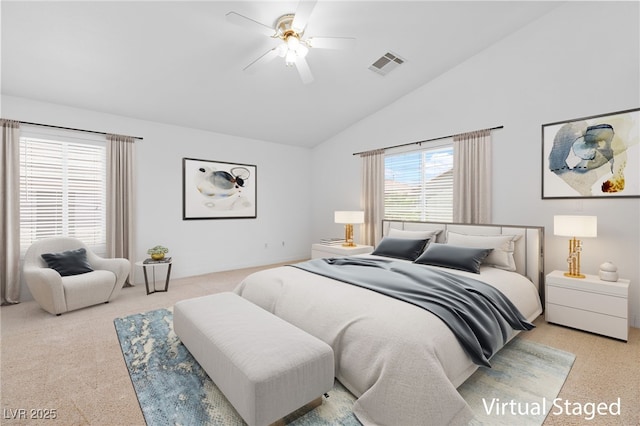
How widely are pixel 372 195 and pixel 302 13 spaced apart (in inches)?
133

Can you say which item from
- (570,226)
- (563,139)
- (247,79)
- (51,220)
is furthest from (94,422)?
(563,139)

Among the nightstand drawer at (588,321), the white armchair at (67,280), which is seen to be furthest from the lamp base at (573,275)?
the white armchair at (67,280)

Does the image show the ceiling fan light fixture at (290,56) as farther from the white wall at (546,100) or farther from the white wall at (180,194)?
the white wall at (180,194)

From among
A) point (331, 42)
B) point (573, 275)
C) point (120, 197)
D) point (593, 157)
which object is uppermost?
point (331, 42)

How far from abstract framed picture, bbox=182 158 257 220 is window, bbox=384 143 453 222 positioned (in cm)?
262

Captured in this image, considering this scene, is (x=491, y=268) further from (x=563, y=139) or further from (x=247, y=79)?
(x=247, y=79)

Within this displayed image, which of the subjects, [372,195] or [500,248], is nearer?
[500,248]

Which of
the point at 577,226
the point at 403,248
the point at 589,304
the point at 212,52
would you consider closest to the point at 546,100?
the point at 577,226

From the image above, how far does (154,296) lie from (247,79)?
3.15 metres

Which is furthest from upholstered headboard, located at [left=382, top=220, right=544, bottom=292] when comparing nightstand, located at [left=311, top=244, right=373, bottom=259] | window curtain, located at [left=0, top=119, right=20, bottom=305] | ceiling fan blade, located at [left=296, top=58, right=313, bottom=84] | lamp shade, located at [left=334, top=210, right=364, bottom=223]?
window curtain, located at [left=0, top=119, right=20, bottom=305]

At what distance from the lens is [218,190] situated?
207 inches

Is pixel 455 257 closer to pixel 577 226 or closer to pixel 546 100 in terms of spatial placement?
pixel 577 226

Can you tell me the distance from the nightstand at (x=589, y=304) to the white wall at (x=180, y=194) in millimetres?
4563

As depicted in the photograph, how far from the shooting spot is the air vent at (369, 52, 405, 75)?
368 cm
